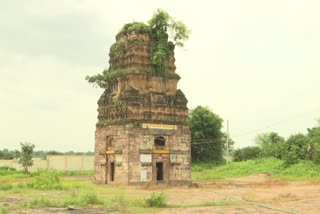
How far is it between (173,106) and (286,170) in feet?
47.0

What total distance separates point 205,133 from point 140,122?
2751 cm

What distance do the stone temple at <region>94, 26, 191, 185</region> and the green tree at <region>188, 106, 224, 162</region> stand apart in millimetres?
24388

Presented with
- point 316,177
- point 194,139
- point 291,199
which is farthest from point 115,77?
point 194,139

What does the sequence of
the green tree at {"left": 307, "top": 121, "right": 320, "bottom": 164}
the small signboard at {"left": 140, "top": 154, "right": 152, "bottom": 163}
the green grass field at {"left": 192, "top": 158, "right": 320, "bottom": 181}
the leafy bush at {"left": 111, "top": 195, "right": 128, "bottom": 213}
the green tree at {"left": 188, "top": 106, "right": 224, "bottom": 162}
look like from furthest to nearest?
the green tree at {"left": 188, "top": 106, "right": 224, "bottom": 162}
the green tree at {"left": 307, "top": 121, "right": 320, "bottom": 164}
the green grass field at {"left": 192, "top": 158, "right": 320, "bottom": 181}
the small signboard at {"left": 140, "top": 154, "right": 152, "bottom": 163}
the leafy bush at {"left": 111, "top": 195, "right": 128, "bottom": 213}

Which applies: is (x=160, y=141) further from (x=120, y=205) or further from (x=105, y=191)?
(x=120, y=205)

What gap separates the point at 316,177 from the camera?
106 ft

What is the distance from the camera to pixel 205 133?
2084 inches

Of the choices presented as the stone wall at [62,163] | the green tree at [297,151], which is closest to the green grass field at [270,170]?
the green tree at [297,151]

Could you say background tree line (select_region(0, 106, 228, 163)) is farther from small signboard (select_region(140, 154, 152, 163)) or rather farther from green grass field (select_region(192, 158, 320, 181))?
small signboard (select_region(140, 154, 152, 163))

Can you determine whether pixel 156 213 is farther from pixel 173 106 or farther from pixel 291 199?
pixel 173 106

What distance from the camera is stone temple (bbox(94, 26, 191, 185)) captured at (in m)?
26.3

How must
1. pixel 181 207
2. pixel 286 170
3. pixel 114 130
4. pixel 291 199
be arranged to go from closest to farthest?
pixel 181 207 < pixel 291 199 < pixel 114 130 < pixel 286 170

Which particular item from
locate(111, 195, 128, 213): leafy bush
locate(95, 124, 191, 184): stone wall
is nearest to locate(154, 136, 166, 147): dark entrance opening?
locate(95, 124, 191, 184): stone wall

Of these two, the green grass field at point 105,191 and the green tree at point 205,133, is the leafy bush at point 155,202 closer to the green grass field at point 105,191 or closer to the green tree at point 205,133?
the green grass field at point 105,191
